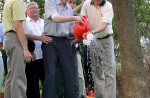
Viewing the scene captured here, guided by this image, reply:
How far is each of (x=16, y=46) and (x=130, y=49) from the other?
4.65 ft

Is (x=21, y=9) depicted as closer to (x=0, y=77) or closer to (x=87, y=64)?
(x=0, y=77)

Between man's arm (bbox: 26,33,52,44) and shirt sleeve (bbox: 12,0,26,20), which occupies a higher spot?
shirt sleeve (bbox: 12,0,26,20)

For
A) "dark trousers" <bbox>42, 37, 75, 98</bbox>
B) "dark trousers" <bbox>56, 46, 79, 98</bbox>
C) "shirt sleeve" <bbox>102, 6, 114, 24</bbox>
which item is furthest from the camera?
"shirt sleeve" <bbox>102, 6, 114, 24</bbox>

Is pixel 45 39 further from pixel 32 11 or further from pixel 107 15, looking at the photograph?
pixel 107 15

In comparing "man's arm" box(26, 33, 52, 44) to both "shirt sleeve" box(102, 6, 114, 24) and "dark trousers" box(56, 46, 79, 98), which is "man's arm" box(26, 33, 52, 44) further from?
"shirt sleeve" box(102, 6, 114, 24)

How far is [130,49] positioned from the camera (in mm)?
4625

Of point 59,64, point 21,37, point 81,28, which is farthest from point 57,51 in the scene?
point 21,37

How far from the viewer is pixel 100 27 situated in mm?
5270

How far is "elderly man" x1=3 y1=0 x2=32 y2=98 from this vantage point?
182 inches

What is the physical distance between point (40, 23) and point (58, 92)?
1048 mm

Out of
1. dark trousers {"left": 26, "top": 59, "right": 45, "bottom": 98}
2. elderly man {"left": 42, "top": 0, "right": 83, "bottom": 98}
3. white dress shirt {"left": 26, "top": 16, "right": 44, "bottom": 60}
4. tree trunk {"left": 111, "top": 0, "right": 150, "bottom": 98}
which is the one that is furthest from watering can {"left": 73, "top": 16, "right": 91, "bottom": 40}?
dark trousers {"left": 26, "top": 59, "right": 45, "bottom": 98}

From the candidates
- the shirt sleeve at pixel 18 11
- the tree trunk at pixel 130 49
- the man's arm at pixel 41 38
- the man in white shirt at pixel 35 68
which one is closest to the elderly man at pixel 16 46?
the shirt sleeve at pixel 18 11

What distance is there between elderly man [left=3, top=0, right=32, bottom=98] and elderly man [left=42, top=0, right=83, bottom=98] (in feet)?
1.09

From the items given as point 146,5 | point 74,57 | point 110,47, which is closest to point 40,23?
point 74,57
